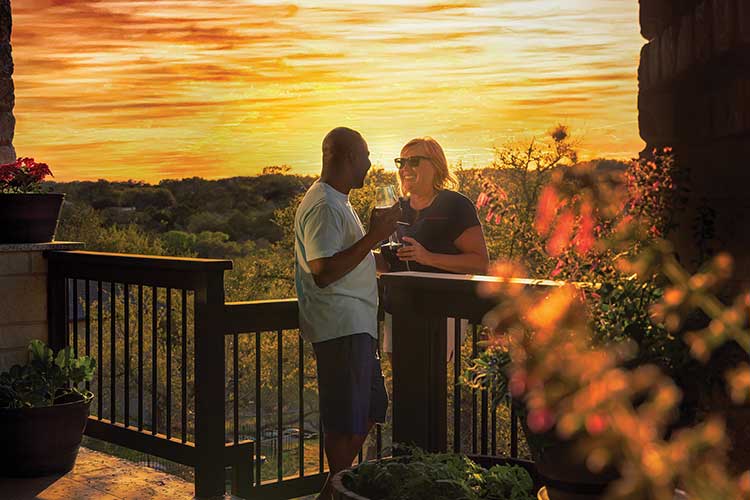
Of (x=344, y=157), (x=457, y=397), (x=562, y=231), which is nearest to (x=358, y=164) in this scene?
(x=344, y=157)

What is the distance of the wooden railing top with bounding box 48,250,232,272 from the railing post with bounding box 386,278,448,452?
4.37ft

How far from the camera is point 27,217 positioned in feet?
18.2

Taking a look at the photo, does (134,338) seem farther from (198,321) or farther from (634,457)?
(634,457)

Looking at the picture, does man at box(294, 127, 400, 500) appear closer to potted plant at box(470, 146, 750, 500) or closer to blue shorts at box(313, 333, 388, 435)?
blue shorts at box(313, 333, 388, 435)

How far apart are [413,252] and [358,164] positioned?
1.52ft

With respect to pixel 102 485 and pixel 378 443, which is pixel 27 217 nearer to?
pixel 102 485

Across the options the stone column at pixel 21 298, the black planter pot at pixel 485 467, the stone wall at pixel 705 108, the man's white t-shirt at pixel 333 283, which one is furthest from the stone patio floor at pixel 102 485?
the stone wall at pixel 705 108

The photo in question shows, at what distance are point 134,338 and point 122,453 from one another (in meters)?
8.61

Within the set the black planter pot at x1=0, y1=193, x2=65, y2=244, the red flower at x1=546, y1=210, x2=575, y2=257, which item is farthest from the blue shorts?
the black planter pot at x1=0, y1=193, x2=65, y2=244

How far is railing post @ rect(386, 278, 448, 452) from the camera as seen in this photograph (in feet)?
10.7

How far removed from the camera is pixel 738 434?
2.02 metres

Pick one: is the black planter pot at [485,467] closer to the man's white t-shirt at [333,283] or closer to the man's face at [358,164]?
the man's white t-shirt at [333,283]

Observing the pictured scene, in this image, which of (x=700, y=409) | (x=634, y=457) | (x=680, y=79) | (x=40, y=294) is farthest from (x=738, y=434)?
(x=40, y=294)

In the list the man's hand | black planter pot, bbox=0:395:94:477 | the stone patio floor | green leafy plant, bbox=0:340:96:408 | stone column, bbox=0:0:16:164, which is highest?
stone column, bbox=0:0:16:164
